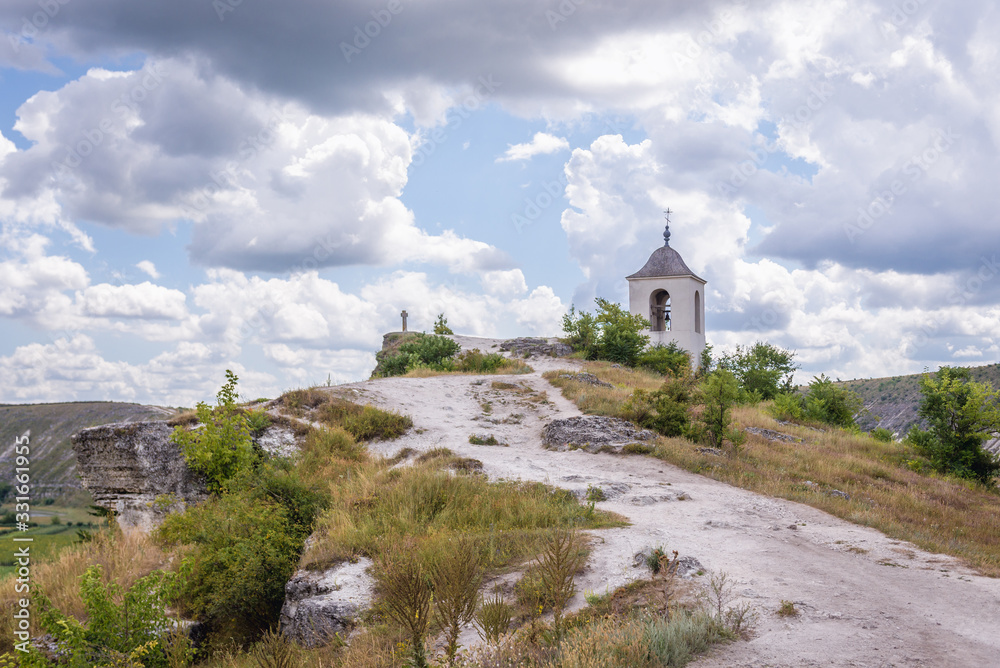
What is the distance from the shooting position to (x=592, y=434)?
15.2 m

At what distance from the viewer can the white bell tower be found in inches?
1400

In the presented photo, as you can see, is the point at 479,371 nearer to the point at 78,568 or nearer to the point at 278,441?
the point at 278,441

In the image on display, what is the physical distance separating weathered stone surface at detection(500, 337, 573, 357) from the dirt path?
1731 cm

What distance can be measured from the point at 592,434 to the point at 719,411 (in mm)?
3110

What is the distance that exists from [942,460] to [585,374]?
423 inches

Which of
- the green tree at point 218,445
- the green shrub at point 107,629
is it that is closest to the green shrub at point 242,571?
the green shrub at point 107,629

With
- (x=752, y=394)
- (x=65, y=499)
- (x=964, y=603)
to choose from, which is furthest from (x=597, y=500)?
(x=65, y=499)

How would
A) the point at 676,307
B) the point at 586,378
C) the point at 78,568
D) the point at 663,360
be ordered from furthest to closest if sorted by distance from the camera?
1. the point at 676,307
2. the point at 663,360
3. the point at 586,378
4. the point at 78,568

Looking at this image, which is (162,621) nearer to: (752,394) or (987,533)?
(987,533)

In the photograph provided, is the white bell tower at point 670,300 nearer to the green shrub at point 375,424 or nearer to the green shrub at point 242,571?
the green shrub at point 375,424

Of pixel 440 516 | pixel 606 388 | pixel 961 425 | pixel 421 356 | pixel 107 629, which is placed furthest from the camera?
pixel 421 356

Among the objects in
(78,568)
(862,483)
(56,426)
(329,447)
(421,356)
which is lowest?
(56,426)

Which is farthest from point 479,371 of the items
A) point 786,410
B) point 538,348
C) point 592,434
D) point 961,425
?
point 961,425

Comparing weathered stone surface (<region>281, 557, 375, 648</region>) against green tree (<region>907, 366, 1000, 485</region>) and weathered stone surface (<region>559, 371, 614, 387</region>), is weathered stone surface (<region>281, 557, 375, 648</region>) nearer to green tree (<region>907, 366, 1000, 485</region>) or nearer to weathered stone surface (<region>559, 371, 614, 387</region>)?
weathered stone surface (<region>559, 371, 614, 387</region>)
